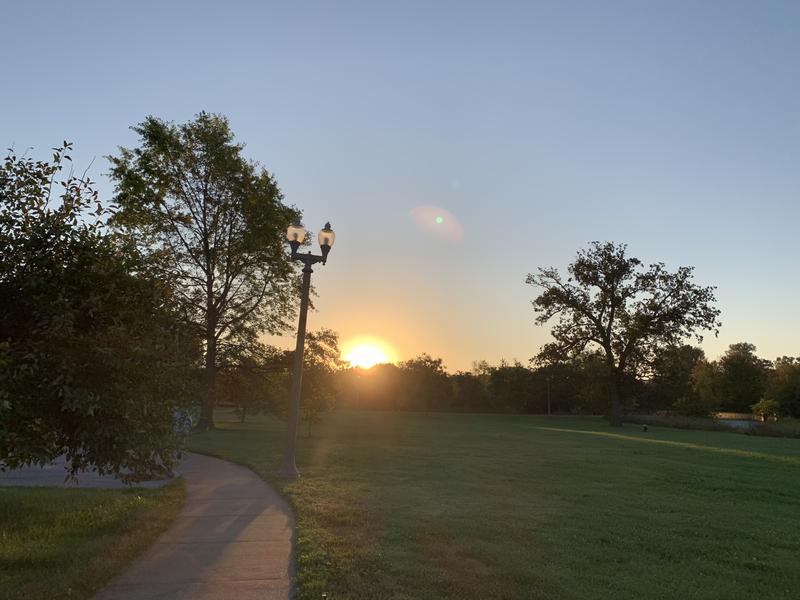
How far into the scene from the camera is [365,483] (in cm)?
1174

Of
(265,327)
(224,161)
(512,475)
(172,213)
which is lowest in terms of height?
(512,475)

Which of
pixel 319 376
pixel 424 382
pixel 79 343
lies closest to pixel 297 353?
pixel 79 343

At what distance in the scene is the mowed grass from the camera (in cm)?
545

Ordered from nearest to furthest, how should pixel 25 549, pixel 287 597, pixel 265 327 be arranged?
pixel 287 597 → pixel 25 549 → pixel 265 327

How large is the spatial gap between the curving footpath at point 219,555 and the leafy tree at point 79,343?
3.39ft

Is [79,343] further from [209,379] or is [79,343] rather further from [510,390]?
[510,390]

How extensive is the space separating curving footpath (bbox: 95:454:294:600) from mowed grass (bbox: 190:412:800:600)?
0.96ft

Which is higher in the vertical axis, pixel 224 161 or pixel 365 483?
pixel 224 161

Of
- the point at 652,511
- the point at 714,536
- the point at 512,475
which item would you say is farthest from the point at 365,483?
the point at 714,536

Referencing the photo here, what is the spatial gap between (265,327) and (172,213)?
26.3 ft

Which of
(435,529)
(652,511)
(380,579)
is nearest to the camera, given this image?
(380,579)

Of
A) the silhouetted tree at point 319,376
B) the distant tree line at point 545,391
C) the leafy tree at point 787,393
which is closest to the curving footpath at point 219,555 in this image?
the silhouetted tree at point 319,376

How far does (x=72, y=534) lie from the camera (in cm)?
688

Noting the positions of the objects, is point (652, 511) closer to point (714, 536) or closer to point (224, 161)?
point (714, 536)
